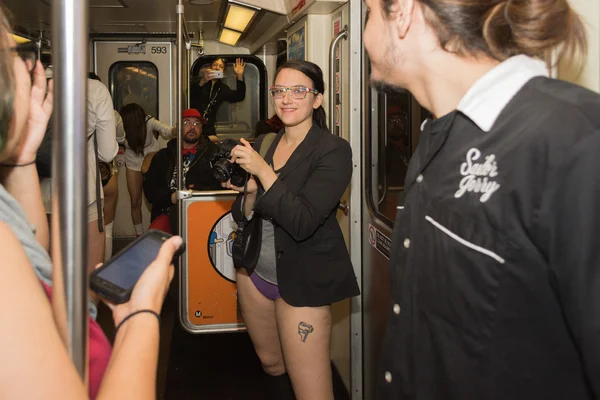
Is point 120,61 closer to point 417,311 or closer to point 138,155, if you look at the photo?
point 138,155

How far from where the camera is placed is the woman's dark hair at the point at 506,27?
1.09m

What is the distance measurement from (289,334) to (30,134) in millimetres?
1660

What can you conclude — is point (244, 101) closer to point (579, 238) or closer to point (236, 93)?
point (236, 93)

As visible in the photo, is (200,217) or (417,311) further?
(200,217)

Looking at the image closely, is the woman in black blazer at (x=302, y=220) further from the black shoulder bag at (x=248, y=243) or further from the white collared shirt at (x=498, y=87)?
the white collared shirt at (x=498, y=87)

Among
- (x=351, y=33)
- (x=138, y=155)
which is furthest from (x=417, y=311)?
(x=138, y=155)

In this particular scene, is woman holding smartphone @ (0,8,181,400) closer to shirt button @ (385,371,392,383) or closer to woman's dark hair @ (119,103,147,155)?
shirt button @ (385,371,392,383)

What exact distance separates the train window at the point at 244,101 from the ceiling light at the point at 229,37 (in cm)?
17

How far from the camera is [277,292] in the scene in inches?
102

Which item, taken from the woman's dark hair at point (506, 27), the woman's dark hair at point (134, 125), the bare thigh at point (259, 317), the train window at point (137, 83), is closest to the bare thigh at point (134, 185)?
the woman's dark hair at point (134, 125)

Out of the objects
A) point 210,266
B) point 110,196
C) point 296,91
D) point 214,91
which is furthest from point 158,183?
point 296,91

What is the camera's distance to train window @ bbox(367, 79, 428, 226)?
233 centimetres

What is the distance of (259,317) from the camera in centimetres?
288

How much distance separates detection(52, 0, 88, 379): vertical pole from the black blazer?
1.64 metres
